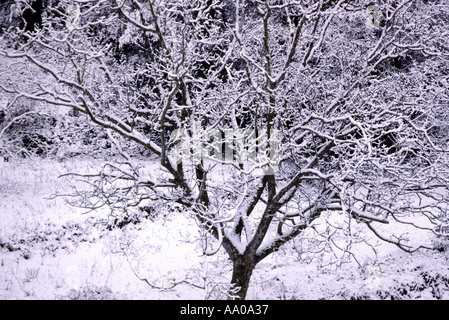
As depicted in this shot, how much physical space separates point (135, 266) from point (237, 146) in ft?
12.9

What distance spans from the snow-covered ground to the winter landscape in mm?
48

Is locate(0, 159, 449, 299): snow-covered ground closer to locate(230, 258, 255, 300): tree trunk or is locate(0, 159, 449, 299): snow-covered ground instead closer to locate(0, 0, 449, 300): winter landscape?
locate(0, 0, 449, 300): winter landscape

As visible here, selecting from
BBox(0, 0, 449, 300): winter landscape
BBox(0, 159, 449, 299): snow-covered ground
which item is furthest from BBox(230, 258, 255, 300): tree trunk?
BBox(0, 159, 449, 299): snow-covered ground

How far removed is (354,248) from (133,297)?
20.5 feet

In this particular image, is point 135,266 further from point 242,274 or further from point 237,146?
point 237,146

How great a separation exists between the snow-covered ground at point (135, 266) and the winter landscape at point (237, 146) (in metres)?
0.05

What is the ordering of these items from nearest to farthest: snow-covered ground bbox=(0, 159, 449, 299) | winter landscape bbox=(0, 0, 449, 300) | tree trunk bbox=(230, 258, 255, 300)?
winter landscape bbox=(0, 0, 449, 300), tree trunk bbox=(230, 258, 255, 300), snow-covered ground bbox=(0, 159, 449, 299)

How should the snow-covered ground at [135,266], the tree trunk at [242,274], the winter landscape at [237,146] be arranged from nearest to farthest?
the winter landscape at [237,146] → the tree trunk at [242,274] → the snow-covered ground at [135,266]

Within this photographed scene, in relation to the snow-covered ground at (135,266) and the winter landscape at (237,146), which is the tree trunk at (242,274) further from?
the snow-covered ground at (135,266)

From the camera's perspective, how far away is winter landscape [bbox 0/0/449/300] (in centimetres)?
462

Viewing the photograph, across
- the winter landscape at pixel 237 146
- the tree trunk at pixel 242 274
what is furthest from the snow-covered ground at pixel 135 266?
the tree trunk at pixel 242 274

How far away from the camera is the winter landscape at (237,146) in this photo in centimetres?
462
